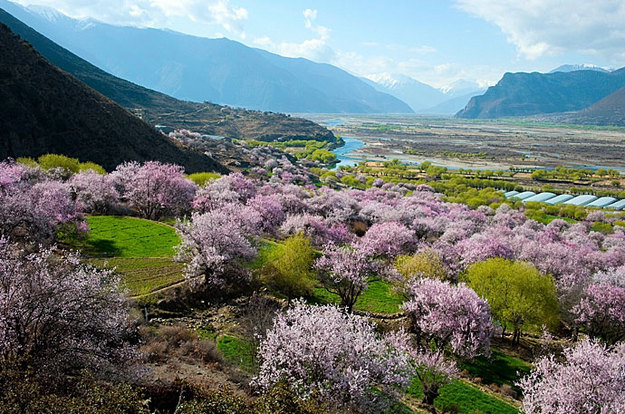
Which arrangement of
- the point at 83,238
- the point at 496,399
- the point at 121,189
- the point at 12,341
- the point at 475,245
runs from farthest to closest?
the point at 121,189, the point at 475,245, the point at 83,238, the point at 496,399, the point at 12,341

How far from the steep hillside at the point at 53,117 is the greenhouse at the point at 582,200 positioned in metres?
116

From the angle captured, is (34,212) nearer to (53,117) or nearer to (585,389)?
(585,389)

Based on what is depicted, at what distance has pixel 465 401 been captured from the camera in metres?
25.1

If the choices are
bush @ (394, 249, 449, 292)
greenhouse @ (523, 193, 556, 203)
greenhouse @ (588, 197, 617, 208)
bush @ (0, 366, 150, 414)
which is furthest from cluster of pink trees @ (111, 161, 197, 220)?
greenhouse @ (588, 197, 617, 208)

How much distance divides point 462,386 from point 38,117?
85.6m

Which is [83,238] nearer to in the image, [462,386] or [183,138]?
[462,386]

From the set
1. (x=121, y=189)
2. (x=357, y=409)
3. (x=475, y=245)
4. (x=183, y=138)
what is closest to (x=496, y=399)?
(x=357, y=409)

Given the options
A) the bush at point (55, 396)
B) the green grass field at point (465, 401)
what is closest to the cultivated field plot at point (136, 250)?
the bush at point (55, 396)

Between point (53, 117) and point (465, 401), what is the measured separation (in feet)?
285

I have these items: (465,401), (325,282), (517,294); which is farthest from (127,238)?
(517,294)

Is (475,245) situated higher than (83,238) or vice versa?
(475,245)

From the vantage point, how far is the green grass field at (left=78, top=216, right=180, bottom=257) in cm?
3600

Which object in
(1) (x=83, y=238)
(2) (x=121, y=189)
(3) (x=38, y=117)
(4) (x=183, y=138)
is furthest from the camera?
(4) (x=183, y=138)

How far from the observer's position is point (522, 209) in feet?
323
